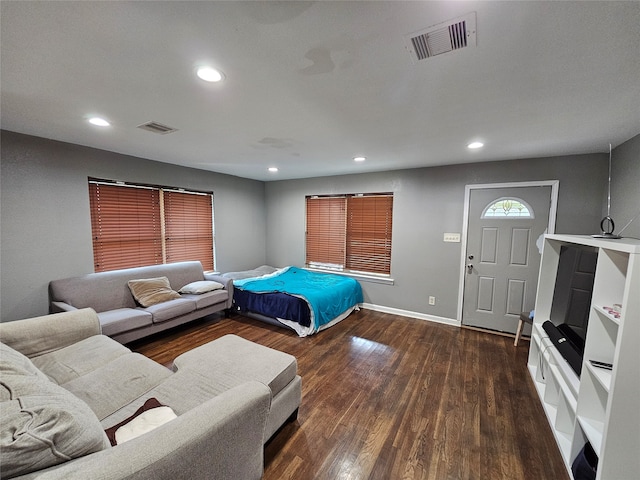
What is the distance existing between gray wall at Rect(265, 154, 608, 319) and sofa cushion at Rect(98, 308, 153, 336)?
3.23 m

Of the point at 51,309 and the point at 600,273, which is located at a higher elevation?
the point at 600,273

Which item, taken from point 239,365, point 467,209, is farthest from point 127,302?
point 467,209

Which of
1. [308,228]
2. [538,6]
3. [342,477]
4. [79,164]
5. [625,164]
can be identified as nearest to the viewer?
[538,6]

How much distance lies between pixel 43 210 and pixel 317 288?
3.32 metres

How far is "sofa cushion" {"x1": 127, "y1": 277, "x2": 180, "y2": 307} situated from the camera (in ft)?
10.3

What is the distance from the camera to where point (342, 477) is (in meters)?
1.50

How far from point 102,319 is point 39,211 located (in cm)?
135

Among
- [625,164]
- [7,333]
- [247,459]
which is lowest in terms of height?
[247,459]

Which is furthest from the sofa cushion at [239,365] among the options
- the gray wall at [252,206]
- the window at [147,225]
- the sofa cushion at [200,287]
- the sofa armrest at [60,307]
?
the window at [147,225]

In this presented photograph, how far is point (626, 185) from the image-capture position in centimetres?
241

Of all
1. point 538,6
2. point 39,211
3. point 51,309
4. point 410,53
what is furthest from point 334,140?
point 51,309

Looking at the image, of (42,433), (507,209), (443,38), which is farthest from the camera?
(507,209)

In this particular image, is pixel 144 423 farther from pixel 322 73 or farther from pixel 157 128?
pixel 157 128

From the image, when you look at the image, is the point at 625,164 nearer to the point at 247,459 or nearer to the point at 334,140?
the point at 334,140
